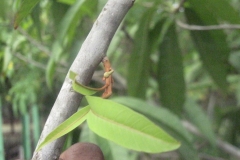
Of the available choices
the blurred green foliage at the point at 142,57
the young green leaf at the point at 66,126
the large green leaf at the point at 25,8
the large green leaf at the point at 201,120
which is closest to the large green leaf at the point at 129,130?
the young green leaf at the point at 66,126

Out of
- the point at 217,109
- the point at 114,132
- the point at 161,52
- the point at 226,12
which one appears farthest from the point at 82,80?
the point at 217,109

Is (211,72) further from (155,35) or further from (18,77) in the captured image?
(18,77)

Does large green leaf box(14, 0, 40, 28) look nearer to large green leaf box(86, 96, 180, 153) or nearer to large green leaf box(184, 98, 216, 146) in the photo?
large green leaf box(86, 96, 180, 153)

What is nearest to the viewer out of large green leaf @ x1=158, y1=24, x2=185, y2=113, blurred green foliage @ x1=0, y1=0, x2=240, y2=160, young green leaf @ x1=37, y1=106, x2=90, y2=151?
young green leaf @ x1=37, y1=106, x2=90, y2=151

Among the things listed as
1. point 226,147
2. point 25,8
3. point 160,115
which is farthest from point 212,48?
point 25,8

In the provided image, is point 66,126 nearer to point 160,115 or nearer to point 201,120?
point 160,115

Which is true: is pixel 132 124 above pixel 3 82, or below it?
above

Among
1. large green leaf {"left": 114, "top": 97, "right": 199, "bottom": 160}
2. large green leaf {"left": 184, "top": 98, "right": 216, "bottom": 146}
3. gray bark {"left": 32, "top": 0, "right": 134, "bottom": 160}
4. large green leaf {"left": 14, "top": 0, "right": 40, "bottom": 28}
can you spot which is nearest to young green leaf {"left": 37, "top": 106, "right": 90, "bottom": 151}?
gray bark {"left": 32, "top": 0, "right": 134, "bottom": 160}
